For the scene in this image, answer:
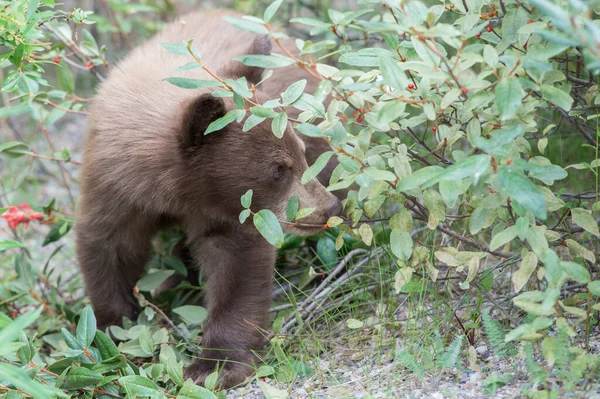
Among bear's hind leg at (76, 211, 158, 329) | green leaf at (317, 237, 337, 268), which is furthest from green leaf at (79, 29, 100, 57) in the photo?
green leaf at (317, 237, 337, 268)

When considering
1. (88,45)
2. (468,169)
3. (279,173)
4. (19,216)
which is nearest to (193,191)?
(279,173)

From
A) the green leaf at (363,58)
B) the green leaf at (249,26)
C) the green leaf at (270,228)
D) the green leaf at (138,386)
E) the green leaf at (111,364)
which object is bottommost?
the green leaf at (111,364)

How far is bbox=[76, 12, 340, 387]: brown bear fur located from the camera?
3.51 m

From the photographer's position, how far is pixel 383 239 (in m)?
3.92

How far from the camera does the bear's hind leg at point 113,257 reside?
384 cm

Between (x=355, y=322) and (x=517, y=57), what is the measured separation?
1458mm

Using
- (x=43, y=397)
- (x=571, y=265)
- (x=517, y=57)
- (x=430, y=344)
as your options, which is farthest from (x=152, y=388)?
(x=517, y=57)

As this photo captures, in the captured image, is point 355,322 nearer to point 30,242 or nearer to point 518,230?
point 518,230

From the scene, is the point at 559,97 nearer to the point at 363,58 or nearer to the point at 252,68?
the point at 363,58

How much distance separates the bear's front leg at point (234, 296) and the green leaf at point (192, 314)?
55mm

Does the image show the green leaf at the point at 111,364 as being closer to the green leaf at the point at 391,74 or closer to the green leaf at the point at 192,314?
the green leaf at the point at 192,314

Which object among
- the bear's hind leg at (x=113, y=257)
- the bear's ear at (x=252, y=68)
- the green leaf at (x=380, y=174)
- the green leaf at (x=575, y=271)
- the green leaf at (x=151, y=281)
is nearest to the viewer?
the green leaf at (x=575, y=271)

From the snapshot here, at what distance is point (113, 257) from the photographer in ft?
13.1

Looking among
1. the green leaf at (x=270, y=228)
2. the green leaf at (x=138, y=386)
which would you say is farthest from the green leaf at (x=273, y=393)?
the green leaf at (x=270, y=228)
